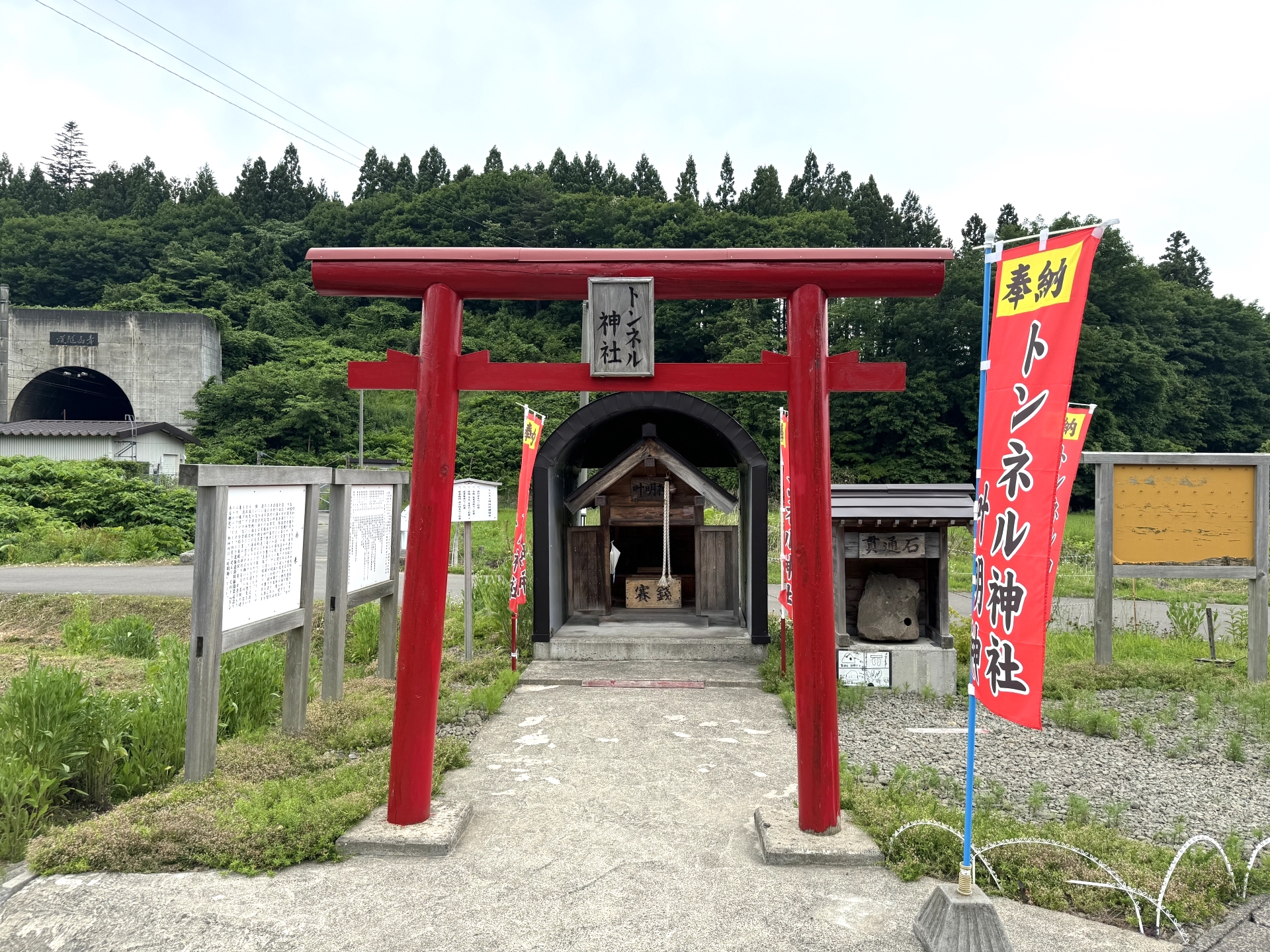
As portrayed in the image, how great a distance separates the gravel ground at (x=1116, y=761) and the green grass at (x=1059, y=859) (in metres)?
0.38

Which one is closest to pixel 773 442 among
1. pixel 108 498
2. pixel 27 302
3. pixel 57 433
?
A: pixel 108 498

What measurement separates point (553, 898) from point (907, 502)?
523 centimetres

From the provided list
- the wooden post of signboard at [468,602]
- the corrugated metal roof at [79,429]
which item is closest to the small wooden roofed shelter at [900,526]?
the wooden post of signboard at [468,602]

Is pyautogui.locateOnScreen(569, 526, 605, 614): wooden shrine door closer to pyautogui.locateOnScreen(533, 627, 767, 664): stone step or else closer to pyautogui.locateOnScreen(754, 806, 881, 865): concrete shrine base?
pyautogui.locateOnScreen(533, 627, 767, 664): stone step

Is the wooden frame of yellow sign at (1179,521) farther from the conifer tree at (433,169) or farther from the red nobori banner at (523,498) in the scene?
the conifer tree at (433,169)

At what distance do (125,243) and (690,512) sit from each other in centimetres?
5545

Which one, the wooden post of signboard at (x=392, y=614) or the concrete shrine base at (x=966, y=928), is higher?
the wooden post of signboard at (x=392, y=614)

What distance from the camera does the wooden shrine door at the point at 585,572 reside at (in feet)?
33.3

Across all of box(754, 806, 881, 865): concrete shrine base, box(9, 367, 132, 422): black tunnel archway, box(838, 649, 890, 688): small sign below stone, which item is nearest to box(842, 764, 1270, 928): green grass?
box(754, 806, 881, 865): concrete shrine base

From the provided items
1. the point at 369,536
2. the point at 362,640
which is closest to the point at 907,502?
the point at 369,536

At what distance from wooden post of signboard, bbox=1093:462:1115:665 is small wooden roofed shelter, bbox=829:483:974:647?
1.95 meters

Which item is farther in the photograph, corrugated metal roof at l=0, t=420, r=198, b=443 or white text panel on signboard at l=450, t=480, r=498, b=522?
corrugated metal roof at l=0, t=420, r=198, b=443

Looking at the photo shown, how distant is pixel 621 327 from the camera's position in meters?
4.34

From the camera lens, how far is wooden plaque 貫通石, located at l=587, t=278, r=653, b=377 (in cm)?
432
